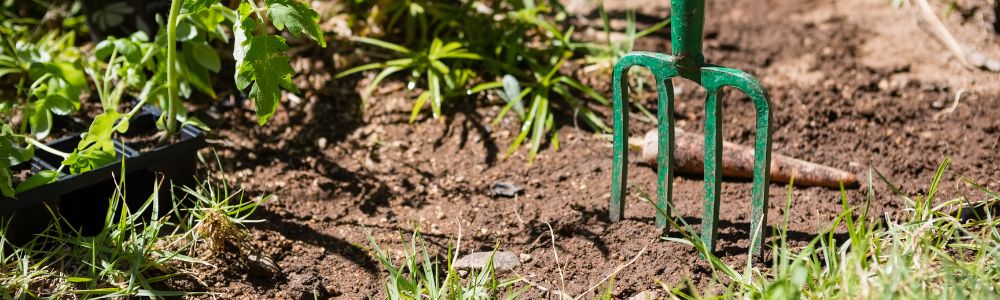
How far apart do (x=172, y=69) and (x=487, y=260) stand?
984mm

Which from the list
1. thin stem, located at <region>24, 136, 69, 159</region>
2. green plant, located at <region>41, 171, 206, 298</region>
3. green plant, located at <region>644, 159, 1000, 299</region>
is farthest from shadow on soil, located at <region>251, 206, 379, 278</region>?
green plant, located at <region>644, 159, 1000, 299</region>

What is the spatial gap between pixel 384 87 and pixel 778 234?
61.8 inches

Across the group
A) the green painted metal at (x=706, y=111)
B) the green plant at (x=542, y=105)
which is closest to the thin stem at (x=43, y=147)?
the green plant at (x=542, y=105)

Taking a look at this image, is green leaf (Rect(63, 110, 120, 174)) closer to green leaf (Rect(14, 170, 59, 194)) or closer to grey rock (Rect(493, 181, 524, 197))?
green leaf (Rect(14, 170, 59, 194))

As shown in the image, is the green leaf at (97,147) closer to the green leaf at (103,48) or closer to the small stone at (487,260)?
the green leaf at (103,48)

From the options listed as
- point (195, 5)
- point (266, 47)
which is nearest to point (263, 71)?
point (266, 47)

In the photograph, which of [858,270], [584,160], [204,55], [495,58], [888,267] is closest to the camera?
[858,270]

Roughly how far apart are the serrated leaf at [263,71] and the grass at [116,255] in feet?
0.91

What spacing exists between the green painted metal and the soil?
15cm

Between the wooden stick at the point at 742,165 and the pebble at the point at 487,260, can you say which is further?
the wooden stick at the point at 742,165

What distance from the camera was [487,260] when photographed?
2480 millimetres

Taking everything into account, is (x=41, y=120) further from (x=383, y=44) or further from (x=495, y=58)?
(x=495, y=58)

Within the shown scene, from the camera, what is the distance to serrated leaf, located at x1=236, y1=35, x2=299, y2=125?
7.27 feet

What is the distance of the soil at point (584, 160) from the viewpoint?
248cm
